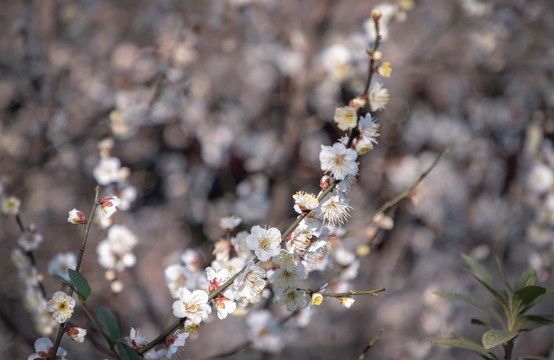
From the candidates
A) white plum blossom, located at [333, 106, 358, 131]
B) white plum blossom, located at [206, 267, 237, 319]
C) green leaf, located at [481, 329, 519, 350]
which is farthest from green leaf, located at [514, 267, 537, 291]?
white plum blossom, located at [206, 267, 237, 319]

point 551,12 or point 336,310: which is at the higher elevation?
point 551,12

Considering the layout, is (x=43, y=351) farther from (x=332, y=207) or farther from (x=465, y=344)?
(x=465, y=344)

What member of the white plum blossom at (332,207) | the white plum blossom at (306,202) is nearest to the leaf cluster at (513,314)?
the white plum blossom at (332,207)

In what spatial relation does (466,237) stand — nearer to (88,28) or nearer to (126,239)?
(126,239)

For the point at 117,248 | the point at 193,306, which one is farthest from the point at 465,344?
the point at 117,248

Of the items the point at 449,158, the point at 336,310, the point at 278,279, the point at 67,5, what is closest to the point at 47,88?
the point at 67,5

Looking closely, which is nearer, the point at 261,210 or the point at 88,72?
the point at 261,210

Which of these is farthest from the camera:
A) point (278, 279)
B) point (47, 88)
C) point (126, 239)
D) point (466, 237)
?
point (466, 237)

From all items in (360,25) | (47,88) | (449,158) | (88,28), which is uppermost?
(88,28)
